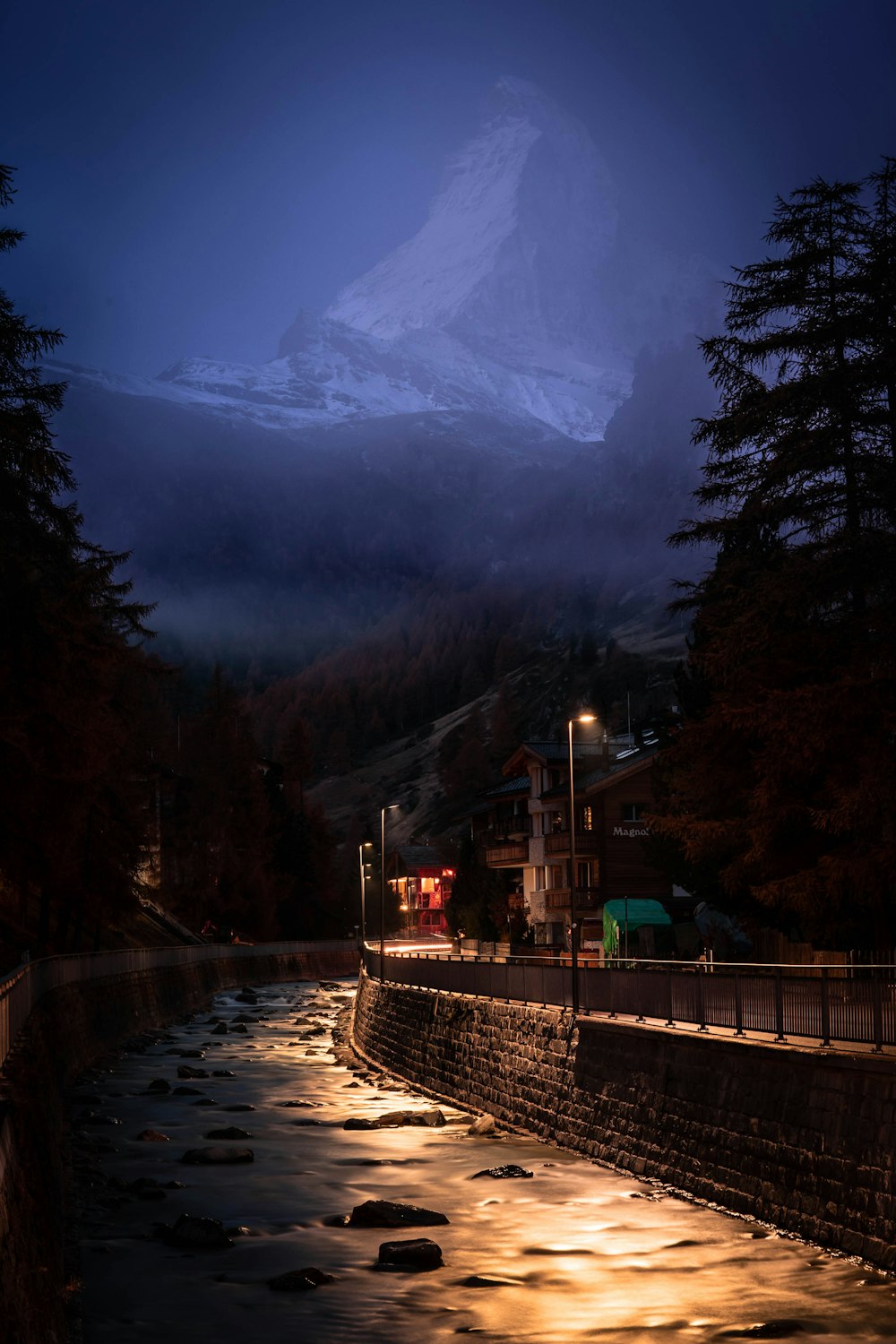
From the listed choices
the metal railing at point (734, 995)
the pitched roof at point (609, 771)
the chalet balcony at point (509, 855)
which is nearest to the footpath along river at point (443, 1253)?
the metal railing at point (734, 995)

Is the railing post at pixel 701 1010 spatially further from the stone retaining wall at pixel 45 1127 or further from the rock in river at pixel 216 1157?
the rock in river at pixel 216 1157

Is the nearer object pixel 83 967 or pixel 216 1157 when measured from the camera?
pixel 216 1157

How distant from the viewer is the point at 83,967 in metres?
56.1

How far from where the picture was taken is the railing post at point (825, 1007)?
23688 mm

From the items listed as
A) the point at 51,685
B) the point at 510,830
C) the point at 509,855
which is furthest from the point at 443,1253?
the point at 510,830

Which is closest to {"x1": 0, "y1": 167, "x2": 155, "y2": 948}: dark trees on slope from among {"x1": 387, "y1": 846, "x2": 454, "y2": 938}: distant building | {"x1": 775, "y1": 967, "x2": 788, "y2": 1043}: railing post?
{"x1": 775, "y1": 967, "x2": 788, "y2": 1043}: railing post

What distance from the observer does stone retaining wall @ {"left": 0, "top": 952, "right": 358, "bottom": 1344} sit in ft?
48.3

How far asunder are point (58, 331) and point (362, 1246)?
913 inches

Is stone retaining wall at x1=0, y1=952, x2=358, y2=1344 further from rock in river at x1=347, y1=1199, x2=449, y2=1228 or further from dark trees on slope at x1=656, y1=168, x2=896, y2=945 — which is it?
dark trees on slope at x1=656, y1=168, x2=896, y2=945

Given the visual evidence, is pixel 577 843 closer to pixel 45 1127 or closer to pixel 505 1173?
pixel 505 1173

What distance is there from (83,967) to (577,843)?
33.7 m

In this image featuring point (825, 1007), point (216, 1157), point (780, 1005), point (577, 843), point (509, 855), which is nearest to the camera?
point (825, 1007)

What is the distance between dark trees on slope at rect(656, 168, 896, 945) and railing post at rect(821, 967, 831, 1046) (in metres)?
10.4

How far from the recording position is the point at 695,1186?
2688 centimetres
